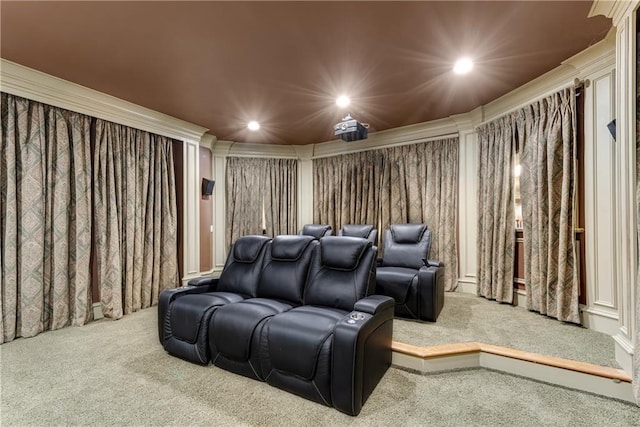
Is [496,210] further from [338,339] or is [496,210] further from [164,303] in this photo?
[164,303]

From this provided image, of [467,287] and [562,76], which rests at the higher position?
[562,76]

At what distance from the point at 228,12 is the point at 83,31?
1168 mm

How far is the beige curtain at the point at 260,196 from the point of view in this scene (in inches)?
219

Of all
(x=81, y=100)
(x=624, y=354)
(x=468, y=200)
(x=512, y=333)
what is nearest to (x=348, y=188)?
(x=468, y=200)

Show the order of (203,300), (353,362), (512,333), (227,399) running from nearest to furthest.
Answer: (353,362) → (227,399) → (203,300) → (512,333)

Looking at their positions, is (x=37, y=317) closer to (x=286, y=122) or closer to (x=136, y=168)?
(x=136, y=168)

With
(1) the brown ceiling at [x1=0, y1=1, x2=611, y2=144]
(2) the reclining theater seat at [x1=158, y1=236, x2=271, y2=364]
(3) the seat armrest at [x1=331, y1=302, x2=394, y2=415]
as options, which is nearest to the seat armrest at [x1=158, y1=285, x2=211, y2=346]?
(2) the reclining theater seat at [x1=158, y1=236, x2=271, y2=364]

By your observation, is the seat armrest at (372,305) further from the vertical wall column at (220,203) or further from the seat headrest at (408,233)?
the vertical wall column at (220,203)

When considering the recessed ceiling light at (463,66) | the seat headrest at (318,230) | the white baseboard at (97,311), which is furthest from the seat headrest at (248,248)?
the recessed ceiling light at (463,66)

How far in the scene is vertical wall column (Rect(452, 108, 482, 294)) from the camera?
410 cm

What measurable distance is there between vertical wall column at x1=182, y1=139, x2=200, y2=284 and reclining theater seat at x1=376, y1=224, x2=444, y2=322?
2.84 meters

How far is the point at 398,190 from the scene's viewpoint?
4.78 meters

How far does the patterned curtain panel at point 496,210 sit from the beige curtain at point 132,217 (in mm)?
4251

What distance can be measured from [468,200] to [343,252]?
2664 mm
